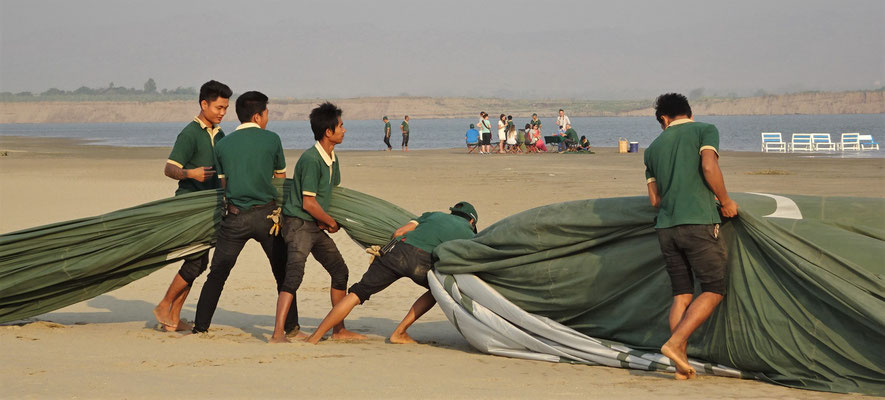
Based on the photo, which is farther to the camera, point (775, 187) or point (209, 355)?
point (775, 187)

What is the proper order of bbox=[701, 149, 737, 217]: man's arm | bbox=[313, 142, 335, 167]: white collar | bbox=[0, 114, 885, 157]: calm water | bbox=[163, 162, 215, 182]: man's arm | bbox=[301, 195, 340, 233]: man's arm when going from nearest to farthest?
bbox=[701, 149, 737, 217]: man's arm, bbox=[301, 195, 340, 233]: man's arm, bbox=[313, 142, 335, 167]: white collar, bbox=[163, 162, 215, 182]: man's arm, bbox=[0, 114, 885, 157]: calm water

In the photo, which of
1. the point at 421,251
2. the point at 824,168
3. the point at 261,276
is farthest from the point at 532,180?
the point at 421,251

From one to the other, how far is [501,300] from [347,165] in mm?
22288

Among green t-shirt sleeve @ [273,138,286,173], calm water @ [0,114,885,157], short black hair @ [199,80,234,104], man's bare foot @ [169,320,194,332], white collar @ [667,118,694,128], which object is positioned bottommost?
calm water @ [0,114,885,157]

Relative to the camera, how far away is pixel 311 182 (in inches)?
260

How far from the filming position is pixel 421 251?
670cm

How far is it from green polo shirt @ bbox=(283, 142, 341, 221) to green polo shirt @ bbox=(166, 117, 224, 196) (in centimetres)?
90

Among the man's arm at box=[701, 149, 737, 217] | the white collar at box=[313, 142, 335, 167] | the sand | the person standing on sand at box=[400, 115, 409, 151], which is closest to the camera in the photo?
the sand

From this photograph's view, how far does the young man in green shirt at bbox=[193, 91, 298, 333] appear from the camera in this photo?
21.9ft

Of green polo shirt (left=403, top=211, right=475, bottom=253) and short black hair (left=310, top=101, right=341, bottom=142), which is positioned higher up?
short black hair (left=310, top=101, right=341, bottom=142)

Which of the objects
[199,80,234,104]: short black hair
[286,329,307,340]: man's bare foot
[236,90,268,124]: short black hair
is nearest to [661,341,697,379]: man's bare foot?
[286,329,307,340]: man's bare foot

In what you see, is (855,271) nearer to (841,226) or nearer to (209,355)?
(841,226)

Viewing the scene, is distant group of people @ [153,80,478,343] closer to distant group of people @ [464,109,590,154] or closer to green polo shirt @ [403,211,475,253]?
green polo shirt @ [403,211,475,253]

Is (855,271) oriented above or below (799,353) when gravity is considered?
above
